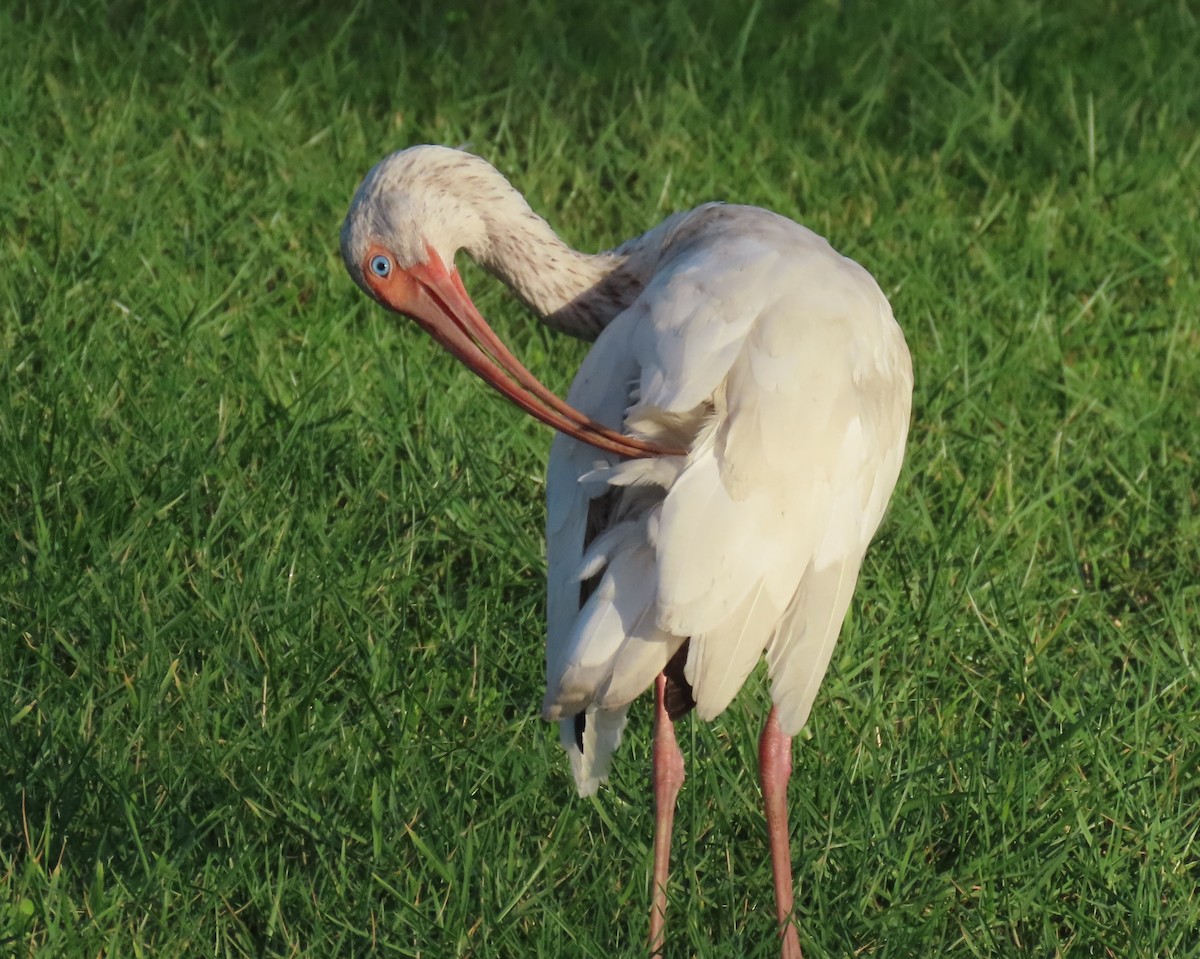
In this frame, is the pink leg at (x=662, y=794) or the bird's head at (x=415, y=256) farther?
the bird's head at (x=415, y=256)

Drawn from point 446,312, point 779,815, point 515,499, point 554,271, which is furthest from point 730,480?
point 515,499

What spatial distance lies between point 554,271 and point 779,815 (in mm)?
1263

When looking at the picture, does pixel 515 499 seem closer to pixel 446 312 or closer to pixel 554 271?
pixel 554 271

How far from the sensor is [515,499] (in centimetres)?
484

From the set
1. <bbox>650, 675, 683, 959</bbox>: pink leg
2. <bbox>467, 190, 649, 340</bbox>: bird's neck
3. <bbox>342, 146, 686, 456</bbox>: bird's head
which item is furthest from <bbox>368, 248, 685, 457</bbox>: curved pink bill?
<bbox>650, 675, 683, 959</bbox>: pink leg

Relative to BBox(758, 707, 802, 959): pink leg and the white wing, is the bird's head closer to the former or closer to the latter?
the white wing

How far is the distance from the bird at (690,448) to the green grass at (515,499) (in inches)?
13.2

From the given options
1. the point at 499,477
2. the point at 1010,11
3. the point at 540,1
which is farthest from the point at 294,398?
the point at 1010,11

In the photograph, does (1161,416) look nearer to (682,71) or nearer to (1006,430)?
(1006,430)

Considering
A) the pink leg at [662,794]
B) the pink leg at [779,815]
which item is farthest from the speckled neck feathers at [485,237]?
the pink leg at [779,815]

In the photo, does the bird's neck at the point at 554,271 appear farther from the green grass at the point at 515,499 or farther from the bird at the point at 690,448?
the green grass at the point at 515,499

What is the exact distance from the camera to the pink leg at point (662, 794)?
348cm

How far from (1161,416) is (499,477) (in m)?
1.89

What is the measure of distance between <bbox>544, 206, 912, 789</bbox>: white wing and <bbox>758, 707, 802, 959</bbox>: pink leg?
182 mm
